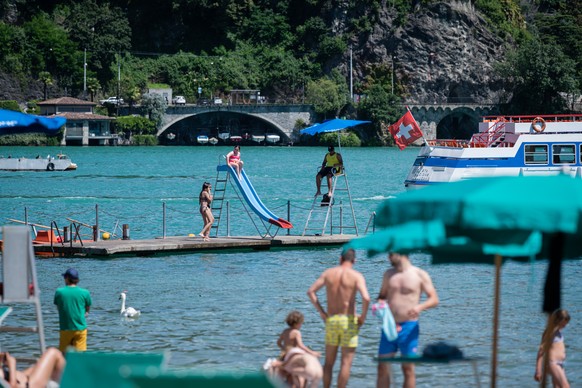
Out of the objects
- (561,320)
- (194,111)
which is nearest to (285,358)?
(561,320)

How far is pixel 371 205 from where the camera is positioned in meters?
60.3

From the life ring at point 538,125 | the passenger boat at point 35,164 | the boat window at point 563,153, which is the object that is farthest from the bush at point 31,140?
the boat window at point 563,153

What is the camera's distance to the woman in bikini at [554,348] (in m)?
14.3

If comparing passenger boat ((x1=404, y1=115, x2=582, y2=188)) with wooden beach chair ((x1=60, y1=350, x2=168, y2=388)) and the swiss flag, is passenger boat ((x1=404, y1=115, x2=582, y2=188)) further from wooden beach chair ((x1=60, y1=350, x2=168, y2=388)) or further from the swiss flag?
wooden beach chair ((x1=60, y1=350, x2=168, y2=388))

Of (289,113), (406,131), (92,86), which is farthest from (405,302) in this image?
(92,86)

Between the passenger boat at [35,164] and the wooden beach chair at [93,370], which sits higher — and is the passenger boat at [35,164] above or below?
below

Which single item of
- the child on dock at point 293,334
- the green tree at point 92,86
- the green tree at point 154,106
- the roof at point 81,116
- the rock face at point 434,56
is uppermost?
the rock face at point 434,56

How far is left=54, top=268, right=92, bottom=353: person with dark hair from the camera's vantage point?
16.4 metres

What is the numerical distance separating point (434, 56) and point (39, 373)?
13748 centimetres

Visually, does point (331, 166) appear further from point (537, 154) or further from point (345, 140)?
point (345, 140)

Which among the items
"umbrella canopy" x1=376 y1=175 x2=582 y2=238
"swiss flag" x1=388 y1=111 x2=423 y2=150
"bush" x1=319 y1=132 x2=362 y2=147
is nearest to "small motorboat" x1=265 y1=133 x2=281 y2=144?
"bush" x1=319 y1=132 x2=362 y2=147

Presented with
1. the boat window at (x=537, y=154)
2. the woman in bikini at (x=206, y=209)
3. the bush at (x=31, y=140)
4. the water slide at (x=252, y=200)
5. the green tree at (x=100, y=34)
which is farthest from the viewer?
the green tree at (x=100, y=34)

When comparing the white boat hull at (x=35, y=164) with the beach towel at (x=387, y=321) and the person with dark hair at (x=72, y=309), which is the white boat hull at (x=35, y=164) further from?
the beach towel at (x=387, y=321)

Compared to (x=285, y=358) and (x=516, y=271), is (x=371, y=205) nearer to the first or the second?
(x=516, y=271)
